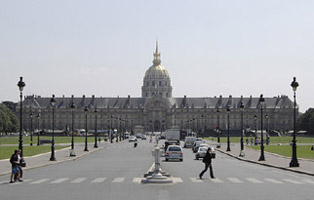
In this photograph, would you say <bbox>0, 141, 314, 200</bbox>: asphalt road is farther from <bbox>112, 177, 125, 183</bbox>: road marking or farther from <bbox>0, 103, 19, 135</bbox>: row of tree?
<bbox>0, 103, 19, 135</bbox>: row of tree

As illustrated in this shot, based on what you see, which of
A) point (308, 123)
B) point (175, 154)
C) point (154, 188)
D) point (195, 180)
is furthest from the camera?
point (308, 123)

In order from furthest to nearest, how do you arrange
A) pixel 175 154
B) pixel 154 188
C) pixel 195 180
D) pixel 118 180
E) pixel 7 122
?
pixel 7 122 → pixel 175 154 → pixel 195 180 → pixel 118 180 → pixel 154 188

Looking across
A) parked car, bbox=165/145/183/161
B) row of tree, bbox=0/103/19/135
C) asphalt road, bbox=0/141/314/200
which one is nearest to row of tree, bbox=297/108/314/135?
row of tree, bbox=0/103/19/135

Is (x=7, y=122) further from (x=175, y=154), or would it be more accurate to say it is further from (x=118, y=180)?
(x=118, y=180)

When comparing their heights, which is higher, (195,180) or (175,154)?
(175,154)

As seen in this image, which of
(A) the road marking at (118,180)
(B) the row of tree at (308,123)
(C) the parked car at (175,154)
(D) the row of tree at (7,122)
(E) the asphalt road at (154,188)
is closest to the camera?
(E) the asphalt road at (154,188)

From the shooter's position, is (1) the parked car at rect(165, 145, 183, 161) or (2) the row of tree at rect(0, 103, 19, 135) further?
(2) the row of tree at rect(0, 103, 19, 135)

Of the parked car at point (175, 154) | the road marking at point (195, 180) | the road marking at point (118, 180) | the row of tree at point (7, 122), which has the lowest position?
the road marking at point (118, 180)

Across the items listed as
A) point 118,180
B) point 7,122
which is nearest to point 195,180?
point 118,180

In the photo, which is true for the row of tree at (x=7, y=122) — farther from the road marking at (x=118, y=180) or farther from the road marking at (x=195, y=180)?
the road marking at (x=195, y=180)

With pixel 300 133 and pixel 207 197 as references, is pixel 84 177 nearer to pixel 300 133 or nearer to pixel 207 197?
pixel 207 197

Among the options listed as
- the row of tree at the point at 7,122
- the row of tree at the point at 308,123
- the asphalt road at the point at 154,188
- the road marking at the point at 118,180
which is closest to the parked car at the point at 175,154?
the asphalt road at the point at 154,188

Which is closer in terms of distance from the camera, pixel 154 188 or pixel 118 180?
pixel 154 188

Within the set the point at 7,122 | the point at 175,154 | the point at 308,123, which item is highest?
the point at 308,123
